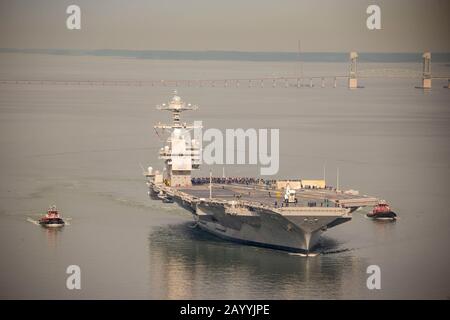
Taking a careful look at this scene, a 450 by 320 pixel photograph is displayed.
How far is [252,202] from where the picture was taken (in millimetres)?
70125

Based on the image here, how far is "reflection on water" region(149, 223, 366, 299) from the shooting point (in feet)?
198

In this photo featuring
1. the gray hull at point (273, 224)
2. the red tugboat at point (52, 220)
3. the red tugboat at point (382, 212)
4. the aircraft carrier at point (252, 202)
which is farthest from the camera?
the red tugboat at point (382, 212)

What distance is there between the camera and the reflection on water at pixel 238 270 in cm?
6022

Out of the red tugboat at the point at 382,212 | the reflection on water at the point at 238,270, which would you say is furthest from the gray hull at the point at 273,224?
the red tugboat at the point at 382,212

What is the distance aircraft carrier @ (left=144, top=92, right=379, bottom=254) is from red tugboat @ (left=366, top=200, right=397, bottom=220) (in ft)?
9.66

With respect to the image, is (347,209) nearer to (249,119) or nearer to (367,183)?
(367,183)

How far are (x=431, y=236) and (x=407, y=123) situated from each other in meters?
84.3

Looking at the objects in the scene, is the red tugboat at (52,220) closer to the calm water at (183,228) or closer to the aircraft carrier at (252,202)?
the calm water at (183,228)

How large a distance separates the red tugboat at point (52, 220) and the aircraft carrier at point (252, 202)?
658 cm

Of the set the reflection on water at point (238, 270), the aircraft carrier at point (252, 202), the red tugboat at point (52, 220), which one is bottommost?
the reflection on water at point (238, 270)

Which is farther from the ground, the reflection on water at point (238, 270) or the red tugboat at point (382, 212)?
the red tugboat at point (382, 212)

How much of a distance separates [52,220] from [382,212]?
63.8ft

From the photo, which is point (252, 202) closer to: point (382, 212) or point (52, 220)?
point (382, 212)

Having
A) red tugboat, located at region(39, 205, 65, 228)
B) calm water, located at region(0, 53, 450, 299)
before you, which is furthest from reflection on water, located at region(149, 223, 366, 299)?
red tugboat, located at region(39, 205, 65, 228)
